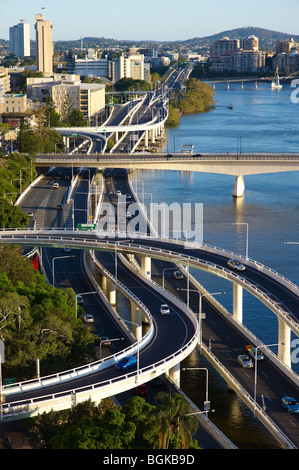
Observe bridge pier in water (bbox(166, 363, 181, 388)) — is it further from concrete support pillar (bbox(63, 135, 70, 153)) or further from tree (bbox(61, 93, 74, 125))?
tree (bbox(61, 93, 74, 125))

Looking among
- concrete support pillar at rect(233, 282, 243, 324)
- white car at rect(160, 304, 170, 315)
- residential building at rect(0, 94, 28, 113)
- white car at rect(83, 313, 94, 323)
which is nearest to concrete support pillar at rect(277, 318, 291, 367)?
concrete support pillar at rect(233, 282, 243, 324)

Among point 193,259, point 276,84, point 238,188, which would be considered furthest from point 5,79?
point 193,259

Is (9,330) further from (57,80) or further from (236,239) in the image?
(57,80)

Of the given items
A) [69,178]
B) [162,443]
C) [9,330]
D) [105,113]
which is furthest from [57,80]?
[162,443]

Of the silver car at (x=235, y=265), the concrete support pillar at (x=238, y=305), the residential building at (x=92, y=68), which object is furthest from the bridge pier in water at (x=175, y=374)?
the residential building at (x=92, y=68)

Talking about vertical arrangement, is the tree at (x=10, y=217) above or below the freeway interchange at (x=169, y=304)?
above

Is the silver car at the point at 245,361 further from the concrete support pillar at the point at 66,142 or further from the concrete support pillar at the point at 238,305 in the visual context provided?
the concrete support pillar at the point at 66,142
